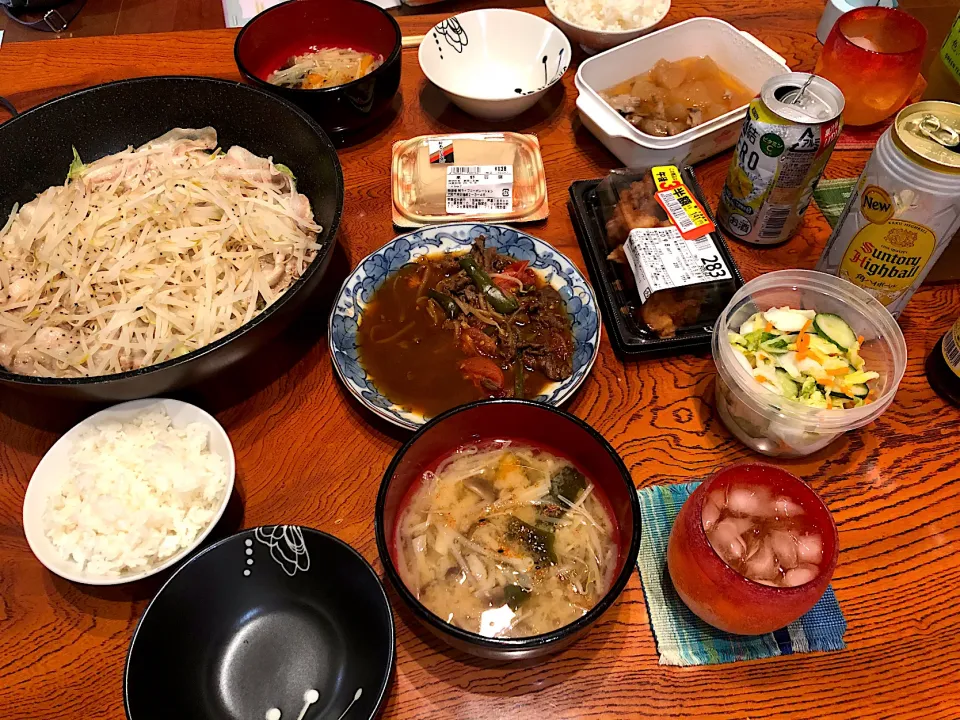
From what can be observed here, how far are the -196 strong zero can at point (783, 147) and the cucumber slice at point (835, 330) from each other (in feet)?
1.31

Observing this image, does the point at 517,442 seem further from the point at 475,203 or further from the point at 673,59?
the point at 673,59

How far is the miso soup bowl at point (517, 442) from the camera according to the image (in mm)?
1021

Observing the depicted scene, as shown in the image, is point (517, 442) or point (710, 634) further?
point (517, 442)

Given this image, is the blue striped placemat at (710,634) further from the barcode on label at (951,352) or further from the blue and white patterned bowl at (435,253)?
the barcode on label at (951,352)

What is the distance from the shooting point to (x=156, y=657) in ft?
3.60

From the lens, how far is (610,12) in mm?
2369

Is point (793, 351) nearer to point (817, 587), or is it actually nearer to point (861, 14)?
point (817, 587)

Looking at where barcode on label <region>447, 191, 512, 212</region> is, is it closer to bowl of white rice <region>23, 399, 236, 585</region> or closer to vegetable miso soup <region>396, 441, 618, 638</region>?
vegetable miso soup <region>396, 441, 618, 638</region>

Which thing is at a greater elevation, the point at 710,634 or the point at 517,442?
the point at 517,442

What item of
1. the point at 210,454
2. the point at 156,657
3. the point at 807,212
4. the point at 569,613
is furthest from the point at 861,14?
the point at 156,657

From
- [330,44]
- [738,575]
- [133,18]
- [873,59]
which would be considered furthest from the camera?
[133,18]

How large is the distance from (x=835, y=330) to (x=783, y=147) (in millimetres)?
480

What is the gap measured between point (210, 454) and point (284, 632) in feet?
1.30

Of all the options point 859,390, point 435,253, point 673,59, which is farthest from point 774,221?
point 435,253
